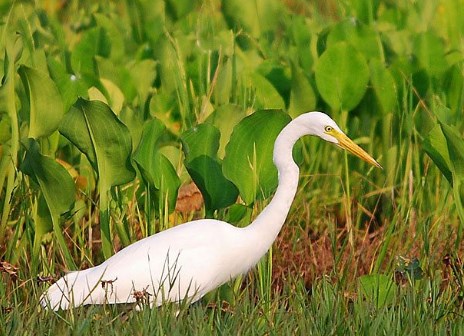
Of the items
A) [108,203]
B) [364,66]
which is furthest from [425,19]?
[108,203]

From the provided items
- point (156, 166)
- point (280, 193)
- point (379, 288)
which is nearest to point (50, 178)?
point (156, 166)

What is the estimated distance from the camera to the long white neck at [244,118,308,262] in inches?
138

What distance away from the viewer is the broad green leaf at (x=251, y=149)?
3.72m

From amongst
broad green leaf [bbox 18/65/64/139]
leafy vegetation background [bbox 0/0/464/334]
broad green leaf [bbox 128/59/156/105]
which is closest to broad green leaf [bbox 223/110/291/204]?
leafy vegetation background [bbox 0/0/464/334]

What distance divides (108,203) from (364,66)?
4.06 feet

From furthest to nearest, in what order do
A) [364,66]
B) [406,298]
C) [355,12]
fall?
[355,12], [364,66], [406,298]

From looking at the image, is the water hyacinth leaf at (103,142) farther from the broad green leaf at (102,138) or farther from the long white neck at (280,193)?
the long white neck at (280,193)

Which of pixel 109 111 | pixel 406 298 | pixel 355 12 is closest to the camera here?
pixel 406 298

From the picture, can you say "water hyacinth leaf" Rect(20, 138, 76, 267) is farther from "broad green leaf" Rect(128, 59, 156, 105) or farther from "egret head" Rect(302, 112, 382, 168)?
"broad green leaf" Rect(128, 59, 156, 105)

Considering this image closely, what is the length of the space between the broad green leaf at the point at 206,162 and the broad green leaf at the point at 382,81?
1.10m

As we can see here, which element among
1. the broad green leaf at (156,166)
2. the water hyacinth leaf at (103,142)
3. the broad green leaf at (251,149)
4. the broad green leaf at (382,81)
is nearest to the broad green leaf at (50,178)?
the water hyacinth leaf at (103,142)

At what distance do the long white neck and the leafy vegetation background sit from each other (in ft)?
0.51

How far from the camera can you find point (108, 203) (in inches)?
148

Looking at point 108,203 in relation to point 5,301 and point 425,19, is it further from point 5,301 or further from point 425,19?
point 425,19
